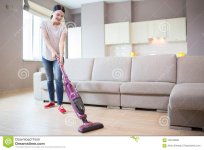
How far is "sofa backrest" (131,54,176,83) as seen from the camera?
208 centimetres

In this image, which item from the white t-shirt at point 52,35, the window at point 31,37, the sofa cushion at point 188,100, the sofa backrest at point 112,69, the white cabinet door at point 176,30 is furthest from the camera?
the white cabinet door at point 176,30

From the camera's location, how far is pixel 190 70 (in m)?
2.01

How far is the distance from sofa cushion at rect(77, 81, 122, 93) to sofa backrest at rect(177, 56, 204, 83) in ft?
2.21

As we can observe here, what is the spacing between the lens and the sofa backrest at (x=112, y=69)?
233 cm

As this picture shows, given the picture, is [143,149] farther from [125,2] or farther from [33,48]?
[125,2]

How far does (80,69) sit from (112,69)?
473 mm

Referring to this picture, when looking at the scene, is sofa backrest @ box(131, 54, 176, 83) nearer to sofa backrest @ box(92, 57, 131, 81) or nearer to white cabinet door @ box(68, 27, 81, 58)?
sofa backrest @ box(92, 57, 131, 81)

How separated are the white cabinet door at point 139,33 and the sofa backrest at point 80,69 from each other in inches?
92.4

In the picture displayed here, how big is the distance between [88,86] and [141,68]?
2.18 ft

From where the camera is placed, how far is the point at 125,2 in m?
4.86

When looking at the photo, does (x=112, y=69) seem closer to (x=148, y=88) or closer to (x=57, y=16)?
(x=148, y=88)

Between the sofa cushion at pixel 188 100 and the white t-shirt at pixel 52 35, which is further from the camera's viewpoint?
the white t-shirt at pixel 52 35

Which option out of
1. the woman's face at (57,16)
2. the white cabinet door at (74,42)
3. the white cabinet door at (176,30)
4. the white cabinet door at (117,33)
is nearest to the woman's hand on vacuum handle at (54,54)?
the woman's face at (57,16)

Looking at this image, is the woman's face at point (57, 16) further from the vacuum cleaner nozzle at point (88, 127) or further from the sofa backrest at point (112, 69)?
the vacuum cleaner nozzle at point (88, 127)
